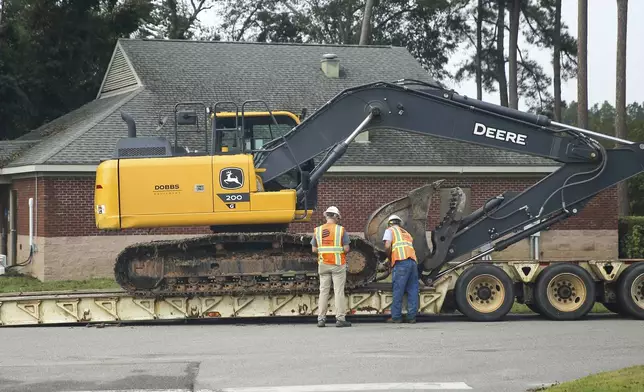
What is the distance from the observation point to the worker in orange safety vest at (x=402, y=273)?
16.8 metres

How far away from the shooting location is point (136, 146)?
56.4 feet

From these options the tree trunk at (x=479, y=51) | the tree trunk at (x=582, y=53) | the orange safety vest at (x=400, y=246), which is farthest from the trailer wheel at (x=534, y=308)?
the tree trunk at (x=479, y=51)

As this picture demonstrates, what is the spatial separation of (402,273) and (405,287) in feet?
0.93

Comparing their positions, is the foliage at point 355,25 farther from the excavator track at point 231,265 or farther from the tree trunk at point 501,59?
the excavator track at point 231,265

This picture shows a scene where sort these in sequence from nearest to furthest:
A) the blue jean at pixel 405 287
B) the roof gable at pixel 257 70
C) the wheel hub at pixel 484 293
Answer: the blue jean at pixel 405 287 < the wheel hub at pixel 484 293 < the roof gable at pixel 257 70

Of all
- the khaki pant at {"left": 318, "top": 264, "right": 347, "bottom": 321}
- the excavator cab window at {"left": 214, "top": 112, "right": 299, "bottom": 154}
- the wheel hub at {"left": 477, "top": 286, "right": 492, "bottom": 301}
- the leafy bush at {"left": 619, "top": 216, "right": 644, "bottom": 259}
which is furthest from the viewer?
the leafy bush at {"left": 619, "top": 216, "right": 644, "bottom": 259}

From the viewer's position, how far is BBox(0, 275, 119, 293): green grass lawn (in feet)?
80.4

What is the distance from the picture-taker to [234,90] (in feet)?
105

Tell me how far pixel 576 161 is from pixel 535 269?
1.90 metres

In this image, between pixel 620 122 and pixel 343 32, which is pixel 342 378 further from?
pixel 343 32

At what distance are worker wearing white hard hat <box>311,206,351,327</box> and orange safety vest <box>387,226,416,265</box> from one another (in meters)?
0.81

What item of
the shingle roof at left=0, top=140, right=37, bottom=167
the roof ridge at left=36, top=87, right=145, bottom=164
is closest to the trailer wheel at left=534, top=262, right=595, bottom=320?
the roof ridge at left=36, top=87, right=145, bottom=164

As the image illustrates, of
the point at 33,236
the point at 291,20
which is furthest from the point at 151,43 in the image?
the point at 291,20

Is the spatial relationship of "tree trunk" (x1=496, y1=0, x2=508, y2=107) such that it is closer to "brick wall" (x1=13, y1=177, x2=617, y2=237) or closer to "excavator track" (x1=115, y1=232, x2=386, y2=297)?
"brick wall" (x1=13, y1=177, x2=617, y2=237)
